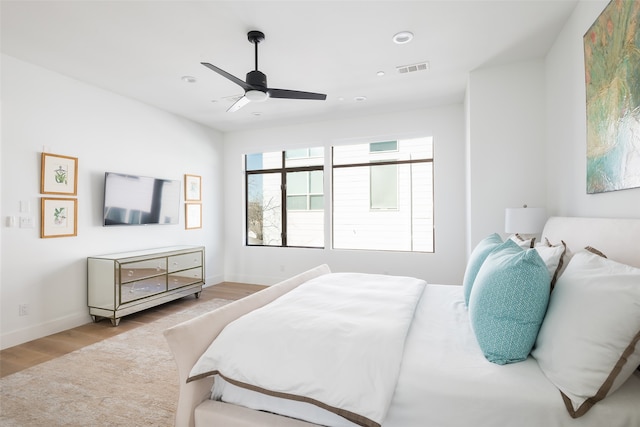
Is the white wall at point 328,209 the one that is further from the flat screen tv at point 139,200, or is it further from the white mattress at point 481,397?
the white mattress at point 481,397

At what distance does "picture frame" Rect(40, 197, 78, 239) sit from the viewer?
3.27 metres

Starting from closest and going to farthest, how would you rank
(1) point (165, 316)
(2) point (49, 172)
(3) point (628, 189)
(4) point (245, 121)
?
(3) point (628, 189), (2) point (49, 172), (1) point (165, 316), (4) point (245, 121)

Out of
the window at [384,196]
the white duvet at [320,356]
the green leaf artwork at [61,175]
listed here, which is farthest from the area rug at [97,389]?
the window at [384,196]

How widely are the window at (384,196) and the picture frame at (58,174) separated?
139 inches

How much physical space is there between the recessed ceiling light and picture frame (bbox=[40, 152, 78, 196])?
11.9 feet

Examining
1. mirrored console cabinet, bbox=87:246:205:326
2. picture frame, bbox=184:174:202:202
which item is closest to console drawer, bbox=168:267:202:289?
mirrored console cabinet, bbox=87:246:205:326

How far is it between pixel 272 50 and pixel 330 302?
94.1 inches

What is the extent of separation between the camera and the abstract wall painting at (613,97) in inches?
63.9

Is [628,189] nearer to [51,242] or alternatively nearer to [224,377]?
[224,377]

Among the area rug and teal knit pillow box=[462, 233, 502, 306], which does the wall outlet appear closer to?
the area rug

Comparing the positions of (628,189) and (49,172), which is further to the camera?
(49,172)

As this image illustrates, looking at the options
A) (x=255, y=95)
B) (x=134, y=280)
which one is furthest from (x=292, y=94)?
(x=134, y=280)

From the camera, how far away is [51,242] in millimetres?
3359

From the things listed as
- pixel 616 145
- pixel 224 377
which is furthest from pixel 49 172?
pixel 616 145
